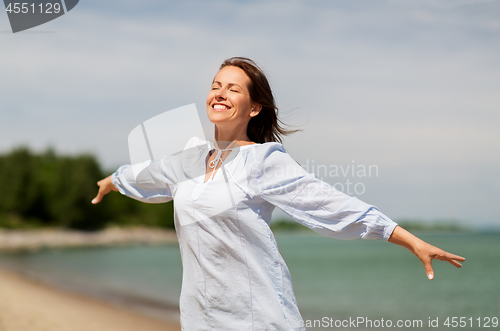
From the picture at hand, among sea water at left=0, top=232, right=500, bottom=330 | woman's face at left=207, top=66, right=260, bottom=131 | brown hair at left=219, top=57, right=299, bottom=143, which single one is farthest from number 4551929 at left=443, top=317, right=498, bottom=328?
woman's face at left=207, top=66, right=260, bottom=131

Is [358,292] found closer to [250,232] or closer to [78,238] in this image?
[250,232]

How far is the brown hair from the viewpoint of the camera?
2.08 m

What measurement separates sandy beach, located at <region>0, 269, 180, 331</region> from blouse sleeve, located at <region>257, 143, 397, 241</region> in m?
6.92

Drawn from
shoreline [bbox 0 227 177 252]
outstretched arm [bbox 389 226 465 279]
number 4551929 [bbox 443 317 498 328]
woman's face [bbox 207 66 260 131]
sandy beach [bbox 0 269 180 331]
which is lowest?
shoreline [bbox 0 227 177 252]

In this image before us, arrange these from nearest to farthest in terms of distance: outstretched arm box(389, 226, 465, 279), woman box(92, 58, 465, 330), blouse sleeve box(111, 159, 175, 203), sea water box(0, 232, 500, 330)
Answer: outstretched arm box(389, 226, 465, 279), woman box(92, 58, 465, 330), blouse sleeve box(111, 159, 175, 203), sea water box(0, 232, 500, 330)

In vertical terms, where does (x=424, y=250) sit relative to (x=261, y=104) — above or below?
below

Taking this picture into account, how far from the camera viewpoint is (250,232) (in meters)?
1.79

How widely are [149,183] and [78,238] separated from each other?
38.1 metres

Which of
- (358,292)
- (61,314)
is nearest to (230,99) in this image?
(61,314)

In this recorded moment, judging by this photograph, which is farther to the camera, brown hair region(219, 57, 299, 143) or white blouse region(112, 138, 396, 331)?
brown hair region(219, 57, 299, 143)

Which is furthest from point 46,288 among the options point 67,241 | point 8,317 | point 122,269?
point 67,241

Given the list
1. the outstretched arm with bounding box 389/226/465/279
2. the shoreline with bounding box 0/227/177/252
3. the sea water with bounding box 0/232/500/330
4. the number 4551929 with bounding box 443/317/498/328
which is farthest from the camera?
the shoreline with bounding box 0/227/177/252

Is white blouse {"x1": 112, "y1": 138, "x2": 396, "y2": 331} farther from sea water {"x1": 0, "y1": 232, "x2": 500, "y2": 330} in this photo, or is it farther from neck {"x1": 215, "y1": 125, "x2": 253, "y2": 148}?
sea water {"x1": 0, "y1": 232, "x2": 500, "y2": 330}

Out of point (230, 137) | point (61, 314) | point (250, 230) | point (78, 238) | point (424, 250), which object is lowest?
point (78, 238)
